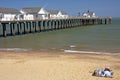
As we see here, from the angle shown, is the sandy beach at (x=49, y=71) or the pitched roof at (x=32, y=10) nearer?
the sandy beach at (x=49, y=71)

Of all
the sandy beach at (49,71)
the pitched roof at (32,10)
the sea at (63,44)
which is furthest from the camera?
the pitched roof at (32,10)

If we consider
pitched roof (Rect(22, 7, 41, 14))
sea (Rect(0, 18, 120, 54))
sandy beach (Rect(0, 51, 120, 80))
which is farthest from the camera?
pitched roof (Rect(22, 7, 41, 14))

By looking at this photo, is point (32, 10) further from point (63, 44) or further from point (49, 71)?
point (49, 71)

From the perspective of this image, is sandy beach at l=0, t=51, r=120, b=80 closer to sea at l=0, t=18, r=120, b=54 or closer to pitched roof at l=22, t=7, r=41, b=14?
sea at l=0, t=18, r=120, b=54

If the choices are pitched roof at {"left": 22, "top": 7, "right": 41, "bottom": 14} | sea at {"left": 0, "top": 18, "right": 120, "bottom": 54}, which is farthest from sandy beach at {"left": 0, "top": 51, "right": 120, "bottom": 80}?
pitched roof at {"left": 22, "top": 7, "right": 41, "bottom": 14}

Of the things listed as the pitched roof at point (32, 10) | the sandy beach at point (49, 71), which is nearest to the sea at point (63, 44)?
the sandy beach at point (49, 71)

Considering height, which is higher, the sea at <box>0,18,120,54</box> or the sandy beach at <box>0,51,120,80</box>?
the sandy beach at <box>0,51,120,80</box>

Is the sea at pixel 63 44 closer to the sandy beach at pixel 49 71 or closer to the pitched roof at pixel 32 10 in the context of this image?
the sandy beach at pixel 49 71

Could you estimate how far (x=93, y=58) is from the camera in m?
19.4

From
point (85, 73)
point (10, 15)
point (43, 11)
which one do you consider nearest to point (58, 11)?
point (43, 11)

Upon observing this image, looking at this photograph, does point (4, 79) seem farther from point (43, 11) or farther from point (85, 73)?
point (43, 11)

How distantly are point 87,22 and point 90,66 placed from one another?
54569 mm

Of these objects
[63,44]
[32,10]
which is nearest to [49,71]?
[63,44]

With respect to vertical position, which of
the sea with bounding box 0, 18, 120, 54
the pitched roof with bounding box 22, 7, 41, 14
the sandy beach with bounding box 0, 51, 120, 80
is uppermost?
the pitched roof with bounding box 22, 7, 41, 14
